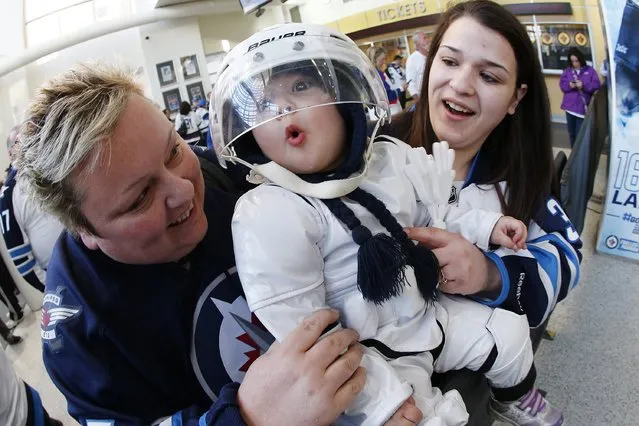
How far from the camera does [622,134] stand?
283 centimetres

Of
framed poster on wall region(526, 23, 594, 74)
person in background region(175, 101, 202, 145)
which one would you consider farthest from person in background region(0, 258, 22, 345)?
framed poster on wall region(526, 23, 594, 74)

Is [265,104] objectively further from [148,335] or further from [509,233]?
[509,233]

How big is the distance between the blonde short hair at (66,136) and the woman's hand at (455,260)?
2.15 ft

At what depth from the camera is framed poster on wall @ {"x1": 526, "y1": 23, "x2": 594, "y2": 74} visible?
10.9ft

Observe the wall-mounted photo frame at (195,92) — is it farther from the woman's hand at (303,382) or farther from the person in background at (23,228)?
the woman's hand at (303,382)

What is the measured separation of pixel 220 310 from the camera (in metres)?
0.93

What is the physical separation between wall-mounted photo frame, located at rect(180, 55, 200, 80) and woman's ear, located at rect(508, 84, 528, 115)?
23.7 feet

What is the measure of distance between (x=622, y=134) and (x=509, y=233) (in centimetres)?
230

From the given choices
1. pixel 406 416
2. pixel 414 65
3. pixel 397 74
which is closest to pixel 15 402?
pixel 406 416

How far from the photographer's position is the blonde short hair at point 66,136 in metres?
0.72

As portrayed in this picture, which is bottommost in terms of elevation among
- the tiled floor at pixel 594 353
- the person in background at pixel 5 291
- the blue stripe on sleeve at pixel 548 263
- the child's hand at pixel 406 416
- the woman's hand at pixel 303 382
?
the tiled floor at pixel 594 353

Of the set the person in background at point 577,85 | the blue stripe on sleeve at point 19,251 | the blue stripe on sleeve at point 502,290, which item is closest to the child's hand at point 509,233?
Answer: the blue stripe on sleeve at point 502,290

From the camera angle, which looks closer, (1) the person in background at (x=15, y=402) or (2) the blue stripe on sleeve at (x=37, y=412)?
(1) the person in background at (x=15, y=402)

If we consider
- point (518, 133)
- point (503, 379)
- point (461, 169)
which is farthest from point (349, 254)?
point (518, 133)
